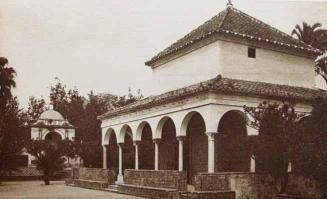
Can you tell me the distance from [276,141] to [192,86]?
17.8 feet

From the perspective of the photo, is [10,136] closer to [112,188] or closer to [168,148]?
[112,188]

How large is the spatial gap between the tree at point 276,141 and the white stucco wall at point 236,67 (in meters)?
4.13

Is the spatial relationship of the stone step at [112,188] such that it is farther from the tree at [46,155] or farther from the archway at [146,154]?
the tree at [46,155]

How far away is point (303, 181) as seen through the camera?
14.6 m

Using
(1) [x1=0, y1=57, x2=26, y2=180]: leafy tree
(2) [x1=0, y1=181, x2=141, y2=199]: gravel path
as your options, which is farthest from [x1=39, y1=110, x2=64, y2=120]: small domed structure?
(2) [x1=0, y1=181, x2=141, y2=199]: gravel path

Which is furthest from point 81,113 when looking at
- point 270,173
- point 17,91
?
point 270,173

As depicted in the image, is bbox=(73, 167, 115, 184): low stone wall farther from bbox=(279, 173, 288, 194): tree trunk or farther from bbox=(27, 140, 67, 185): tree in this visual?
bbox=(279, 173, 288, 194): tree trunk

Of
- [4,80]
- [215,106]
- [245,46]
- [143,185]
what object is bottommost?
[143,185]

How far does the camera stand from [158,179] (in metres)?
16.1

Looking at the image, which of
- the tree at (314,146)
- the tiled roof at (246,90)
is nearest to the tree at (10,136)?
the tiled roof at (246,90)

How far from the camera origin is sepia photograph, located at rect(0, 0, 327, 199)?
40.7 feet

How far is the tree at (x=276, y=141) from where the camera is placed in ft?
44.3

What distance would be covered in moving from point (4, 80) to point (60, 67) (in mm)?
4047

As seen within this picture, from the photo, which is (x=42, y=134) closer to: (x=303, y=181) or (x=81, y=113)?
(x=81, y=113)
